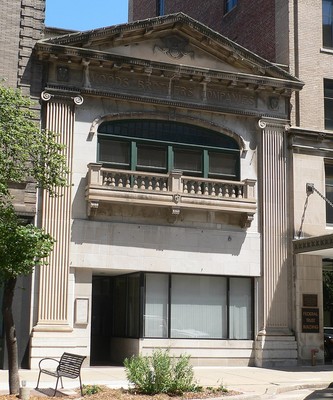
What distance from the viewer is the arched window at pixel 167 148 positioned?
24.5 meters

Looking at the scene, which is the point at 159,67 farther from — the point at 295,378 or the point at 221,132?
the point at 295,378

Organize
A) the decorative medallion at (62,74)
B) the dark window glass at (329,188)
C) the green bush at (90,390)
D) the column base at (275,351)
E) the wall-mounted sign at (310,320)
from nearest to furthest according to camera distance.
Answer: the green bush at (90,390)
the decorative medallion at (62,74)
the column base at (275,351)
the wall-mounted sign at (310,320)
the dark window glass at (329,188)

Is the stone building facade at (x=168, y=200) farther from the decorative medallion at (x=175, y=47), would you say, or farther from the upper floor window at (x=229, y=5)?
the upper floor window at (x=229, y=5)

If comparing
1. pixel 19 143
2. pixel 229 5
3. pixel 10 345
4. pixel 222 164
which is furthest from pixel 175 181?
pixel 229 5

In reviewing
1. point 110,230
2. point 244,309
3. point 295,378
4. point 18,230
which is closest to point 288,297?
point 244,309

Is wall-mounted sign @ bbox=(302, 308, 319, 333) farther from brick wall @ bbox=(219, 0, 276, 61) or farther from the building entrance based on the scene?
brick wall @ bbox=(219, 0, 276, 61)

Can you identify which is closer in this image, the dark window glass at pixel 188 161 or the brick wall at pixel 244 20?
the dark window glass at pixel 188 161

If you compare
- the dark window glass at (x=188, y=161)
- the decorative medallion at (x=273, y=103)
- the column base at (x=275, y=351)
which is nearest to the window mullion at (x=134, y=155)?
the dark window glass at (x=188, y=161)

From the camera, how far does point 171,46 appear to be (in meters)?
25.7

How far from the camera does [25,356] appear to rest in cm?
2177

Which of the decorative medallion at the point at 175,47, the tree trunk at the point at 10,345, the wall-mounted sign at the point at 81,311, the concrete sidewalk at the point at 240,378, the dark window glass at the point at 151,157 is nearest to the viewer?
the tree trunk at the point at 10,345

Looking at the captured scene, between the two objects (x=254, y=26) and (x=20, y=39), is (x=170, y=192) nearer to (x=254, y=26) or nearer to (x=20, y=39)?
(x=20, y=39)

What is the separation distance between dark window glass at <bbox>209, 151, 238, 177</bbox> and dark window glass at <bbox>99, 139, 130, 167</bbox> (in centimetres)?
340

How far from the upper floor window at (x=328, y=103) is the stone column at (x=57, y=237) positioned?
10.9 metres
